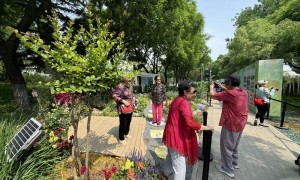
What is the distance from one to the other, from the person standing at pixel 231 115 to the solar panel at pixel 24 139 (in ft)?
9.39

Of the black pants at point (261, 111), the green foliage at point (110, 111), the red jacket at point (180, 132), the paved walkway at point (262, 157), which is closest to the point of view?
the red jacket at point (180, 132)

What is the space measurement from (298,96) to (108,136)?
24.9m

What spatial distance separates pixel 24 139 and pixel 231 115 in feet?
11.0

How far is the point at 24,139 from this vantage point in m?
3.15

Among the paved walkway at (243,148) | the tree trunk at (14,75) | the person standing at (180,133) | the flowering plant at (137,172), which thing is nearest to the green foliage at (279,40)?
the paved walkway at (243,148)

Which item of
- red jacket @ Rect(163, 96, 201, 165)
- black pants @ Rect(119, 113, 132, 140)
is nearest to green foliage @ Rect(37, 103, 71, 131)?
black pants @ Rect(119, 113, 132, 140)

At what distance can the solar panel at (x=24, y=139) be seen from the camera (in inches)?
121

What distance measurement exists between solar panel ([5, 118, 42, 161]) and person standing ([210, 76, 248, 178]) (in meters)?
2.86

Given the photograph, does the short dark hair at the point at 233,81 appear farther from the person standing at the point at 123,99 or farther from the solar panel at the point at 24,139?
the solar panel at the point at 24,139

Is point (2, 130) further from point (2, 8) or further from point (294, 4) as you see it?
point (294, 4)

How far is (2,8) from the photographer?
31.8 ft

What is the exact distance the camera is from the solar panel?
10.1ft

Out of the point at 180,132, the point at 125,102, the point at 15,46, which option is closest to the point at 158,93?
the point at 125,102

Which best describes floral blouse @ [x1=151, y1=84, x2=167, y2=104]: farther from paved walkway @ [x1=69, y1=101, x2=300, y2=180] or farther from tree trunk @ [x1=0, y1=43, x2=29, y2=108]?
tree trunk @ [x1=0, y1=43, x2=29, y2=108]
